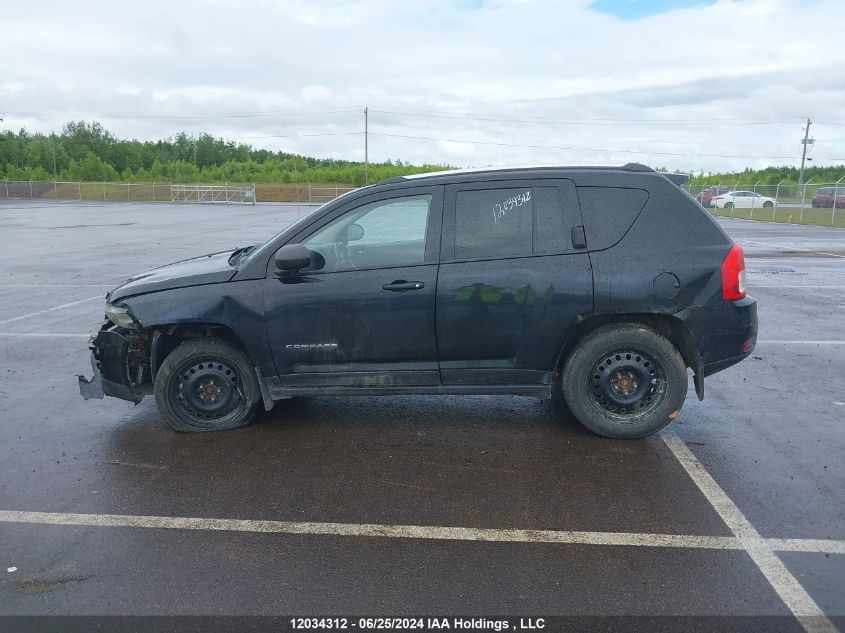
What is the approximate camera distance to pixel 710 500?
13.2 ft

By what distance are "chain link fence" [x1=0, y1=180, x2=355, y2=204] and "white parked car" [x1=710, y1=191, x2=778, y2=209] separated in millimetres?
29656

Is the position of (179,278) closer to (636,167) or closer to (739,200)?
(636,167)

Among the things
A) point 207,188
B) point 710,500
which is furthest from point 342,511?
point 207,188

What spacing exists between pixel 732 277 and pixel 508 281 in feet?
4.99

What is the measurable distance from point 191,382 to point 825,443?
4.47 metres

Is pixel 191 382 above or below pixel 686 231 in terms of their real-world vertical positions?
below

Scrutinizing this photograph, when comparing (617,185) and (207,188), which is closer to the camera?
(617,185)

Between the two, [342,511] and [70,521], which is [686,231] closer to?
[342,511]

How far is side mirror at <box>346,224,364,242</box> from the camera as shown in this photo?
5.04 m

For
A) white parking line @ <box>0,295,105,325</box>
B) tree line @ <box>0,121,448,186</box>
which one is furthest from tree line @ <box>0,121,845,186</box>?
white parking line @ <box>0,295,105,325</box>

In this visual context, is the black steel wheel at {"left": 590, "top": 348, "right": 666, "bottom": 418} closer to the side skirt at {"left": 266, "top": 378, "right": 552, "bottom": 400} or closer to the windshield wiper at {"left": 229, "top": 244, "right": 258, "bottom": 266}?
the side skirt at {"left": 266, "top": 378, "right": 552, "bottom": 400}

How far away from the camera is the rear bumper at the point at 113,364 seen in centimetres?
502

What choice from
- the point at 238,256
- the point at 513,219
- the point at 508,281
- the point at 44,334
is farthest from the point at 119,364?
the point at 44,334

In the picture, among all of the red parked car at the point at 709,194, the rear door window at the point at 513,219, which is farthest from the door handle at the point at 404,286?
the red parked car at the point at 709,194
